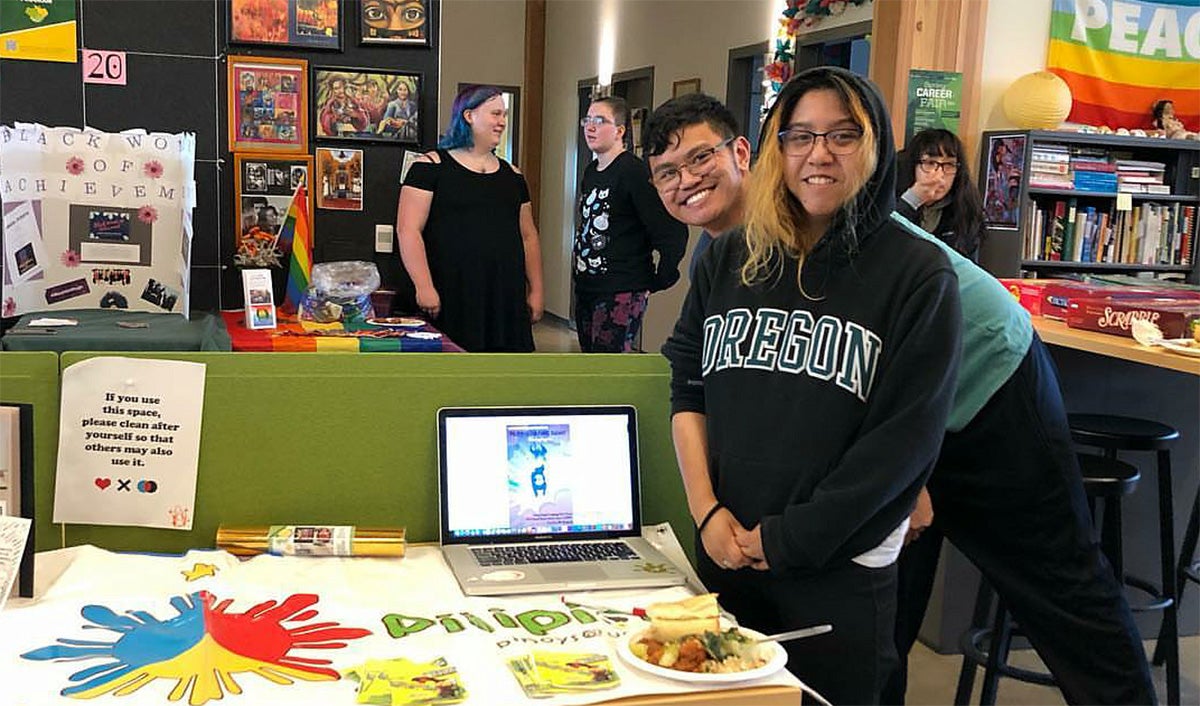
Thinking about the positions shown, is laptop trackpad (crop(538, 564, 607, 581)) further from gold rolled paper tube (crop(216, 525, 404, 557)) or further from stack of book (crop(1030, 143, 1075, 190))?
stack of book (crop(1030, 143, 1075, 190))

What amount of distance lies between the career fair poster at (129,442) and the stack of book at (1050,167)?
14.5 feet

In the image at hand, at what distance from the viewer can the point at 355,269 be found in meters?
3.82

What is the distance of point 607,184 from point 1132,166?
10.1 feet

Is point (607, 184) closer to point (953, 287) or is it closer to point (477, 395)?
point (477, 395)

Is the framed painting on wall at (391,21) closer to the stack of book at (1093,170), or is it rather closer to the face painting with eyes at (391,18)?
the face painting with eyes at (391,18)

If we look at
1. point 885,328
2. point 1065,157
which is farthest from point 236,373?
point 1065,157

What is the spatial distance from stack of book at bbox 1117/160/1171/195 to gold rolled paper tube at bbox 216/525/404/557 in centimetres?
485

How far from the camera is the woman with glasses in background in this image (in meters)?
1.49

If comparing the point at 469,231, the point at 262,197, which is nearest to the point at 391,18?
the point at 262,197

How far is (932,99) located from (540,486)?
3.74m

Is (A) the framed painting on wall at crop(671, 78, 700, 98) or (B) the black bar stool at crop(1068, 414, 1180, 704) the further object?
(A) the framed painting on wall at crop(671, 78, 700, 98)

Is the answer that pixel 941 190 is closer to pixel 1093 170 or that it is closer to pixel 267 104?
pixel 1093 170

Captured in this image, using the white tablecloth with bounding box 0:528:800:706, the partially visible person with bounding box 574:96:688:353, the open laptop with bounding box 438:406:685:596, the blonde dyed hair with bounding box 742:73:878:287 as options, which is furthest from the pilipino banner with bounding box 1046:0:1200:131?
the white tablecloth with bounding box 0:528:800:706

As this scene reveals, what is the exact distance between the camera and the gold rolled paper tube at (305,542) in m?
1.66
